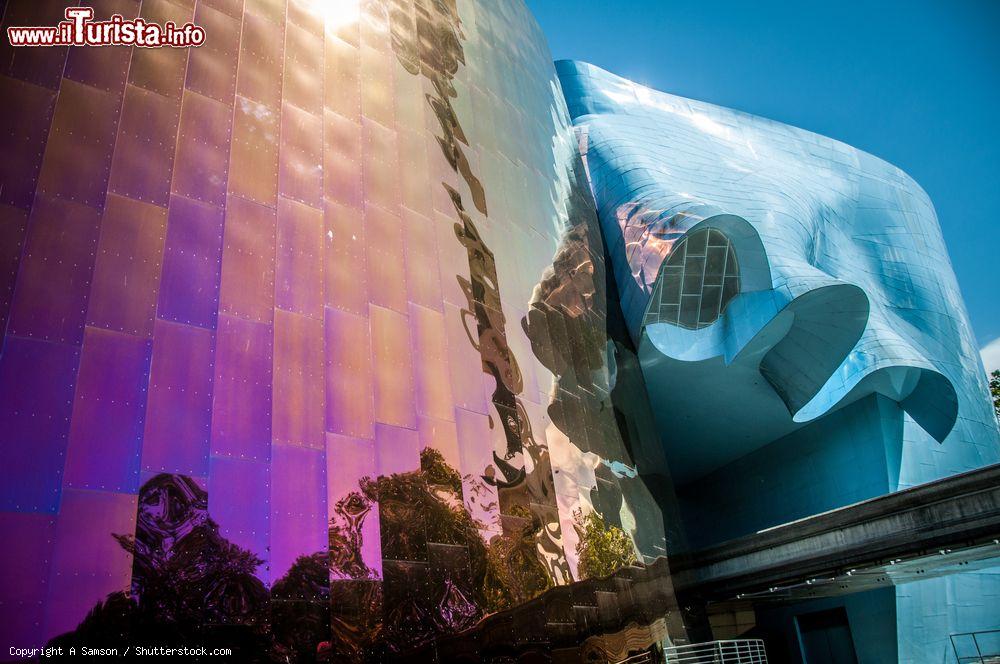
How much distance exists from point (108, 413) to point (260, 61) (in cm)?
531

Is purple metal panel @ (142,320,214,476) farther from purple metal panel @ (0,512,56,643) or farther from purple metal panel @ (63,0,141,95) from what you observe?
purple metal panel @ (63,0,141,95)

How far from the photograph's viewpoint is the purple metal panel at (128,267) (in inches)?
259

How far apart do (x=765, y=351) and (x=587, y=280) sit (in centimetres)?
602

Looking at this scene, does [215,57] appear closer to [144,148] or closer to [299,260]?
[144,148]

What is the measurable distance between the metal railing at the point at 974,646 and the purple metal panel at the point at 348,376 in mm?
17488

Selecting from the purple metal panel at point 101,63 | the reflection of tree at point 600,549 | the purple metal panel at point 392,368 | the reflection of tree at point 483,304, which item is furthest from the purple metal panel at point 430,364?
the purple metal panel at point 101,63

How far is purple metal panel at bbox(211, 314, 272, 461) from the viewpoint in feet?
22.4

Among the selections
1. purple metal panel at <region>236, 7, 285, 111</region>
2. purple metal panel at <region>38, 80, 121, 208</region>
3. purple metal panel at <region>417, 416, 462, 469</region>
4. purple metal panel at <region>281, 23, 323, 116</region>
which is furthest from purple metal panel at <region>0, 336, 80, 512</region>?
purple metal panel at <region>281, 23, 323, 116</region>

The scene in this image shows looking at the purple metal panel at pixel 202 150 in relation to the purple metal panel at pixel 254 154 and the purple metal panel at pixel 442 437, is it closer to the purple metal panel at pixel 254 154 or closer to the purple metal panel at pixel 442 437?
the purple metal panel at pixel 254 154

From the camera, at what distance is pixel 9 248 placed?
6.23 metres

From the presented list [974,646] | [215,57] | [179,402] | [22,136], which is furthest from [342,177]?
[974,646]

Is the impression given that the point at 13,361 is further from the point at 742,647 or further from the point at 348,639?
the point at 742,647

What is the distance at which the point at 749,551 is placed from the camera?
1648 centimetres

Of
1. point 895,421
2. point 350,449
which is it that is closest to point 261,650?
point 350,449
